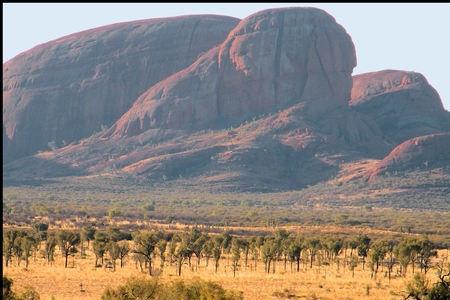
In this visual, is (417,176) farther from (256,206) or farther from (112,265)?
(112,265)

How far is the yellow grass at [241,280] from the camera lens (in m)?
59.1

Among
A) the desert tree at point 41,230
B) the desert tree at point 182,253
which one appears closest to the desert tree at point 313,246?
the desert tree at point 182,253

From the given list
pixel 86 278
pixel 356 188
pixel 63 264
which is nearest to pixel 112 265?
pixel 63 264

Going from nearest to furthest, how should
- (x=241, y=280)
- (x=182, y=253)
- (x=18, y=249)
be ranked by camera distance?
(x=241, y=280)
(x=182, y=253)
(x=18, y=249)

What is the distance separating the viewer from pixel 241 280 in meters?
66.3

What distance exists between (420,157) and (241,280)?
434 feet

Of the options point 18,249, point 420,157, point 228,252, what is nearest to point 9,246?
point 18,249

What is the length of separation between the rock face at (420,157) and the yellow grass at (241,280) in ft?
378

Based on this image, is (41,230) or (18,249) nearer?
(18,249)

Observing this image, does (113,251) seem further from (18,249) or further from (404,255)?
(404,255)

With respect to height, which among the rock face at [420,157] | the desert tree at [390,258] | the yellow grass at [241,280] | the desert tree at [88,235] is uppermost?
the rock face at [420,157]

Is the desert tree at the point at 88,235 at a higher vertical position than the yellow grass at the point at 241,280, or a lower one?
higher

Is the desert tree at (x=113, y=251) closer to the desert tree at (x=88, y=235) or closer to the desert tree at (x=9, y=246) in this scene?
the desert tree at (x=9, y=246)

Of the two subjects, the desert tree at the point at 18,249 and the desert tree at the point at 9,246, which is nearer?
the desert tree at the point at 9,246
